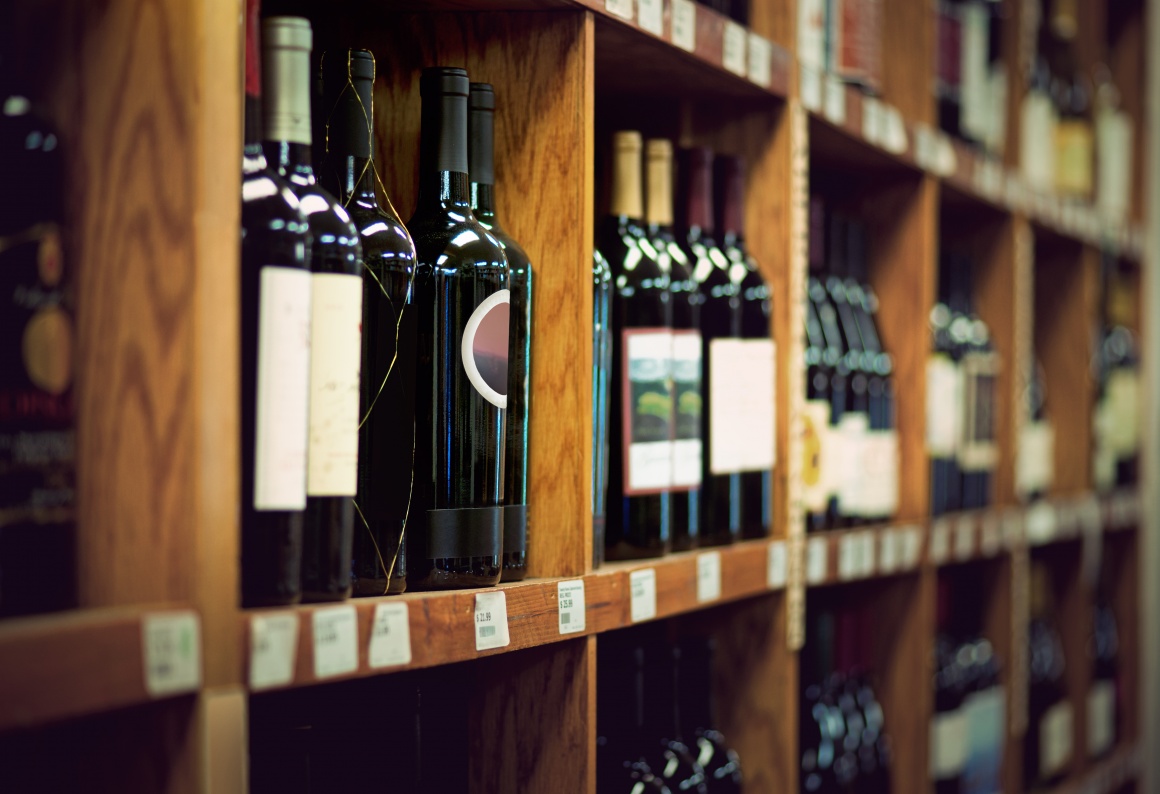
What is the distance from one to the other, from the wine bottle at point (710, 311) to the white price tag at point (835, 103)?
0.80ft

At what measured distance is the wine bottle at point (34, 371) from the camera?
854 millimetres

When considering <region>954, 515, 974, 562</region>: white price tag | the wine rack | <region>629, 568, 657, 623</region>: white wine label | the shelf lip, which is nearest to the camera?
the shelf lip

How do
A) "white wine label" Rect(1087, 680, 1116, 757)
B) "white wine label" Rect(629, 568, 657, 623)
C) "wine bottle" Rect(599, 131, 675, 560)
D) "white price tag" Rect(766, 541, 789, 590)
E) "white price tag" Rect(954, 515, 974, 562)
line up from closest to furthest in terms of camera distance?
"white wine label" Rect(629, 568, 657, 623) → "wine bottle" Rect(599, 131, 675, 560) → "white price tag" Rect(766, 541, 789, 590) → "white price tag" Rect(954, 515, 974, 562) → "white wine label" Rect(1087, 680, 1116, 757)

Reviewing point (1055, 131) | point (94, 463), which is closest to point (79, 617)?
point (94, 463)

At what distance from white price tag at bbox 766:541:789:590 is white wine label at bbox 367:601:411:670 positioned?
0.75 metres

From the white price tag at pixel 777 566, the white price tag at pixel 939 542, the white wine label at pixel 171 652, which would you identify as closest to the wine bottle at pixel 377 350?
the white wine label at pixel 171 652

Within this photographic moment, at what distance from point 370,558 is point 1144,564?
2.95 meters

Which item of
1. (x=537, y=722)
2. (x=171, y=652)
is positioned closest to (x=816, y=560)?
(x=537, y=722)

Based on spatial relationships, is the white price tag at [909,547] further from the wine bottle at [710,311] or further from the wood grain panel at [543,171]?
the wood grain panel at [543,171]

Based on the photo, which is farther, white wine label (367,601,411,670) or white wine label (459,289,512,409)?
white wine label (459,289,512,409)

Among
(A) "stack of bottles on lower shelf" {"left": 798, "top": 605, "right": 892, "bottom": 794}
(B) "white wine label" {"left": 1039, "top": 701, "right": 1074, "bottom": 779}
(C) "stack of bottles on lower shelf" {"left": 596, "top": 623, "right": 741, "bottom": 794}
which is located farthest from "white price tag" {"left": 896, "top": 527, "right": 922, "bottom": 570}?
(B) "white wine label" {"left": 1039, "top": 701, "right": 1074, "bottom": 779}

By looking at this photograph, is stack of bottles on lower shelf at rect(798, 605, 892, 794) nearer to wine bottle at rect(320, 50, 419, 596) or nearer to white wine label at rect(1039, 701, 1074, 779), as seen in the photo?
white wine label at rect(1039, 701, 1074, 779)

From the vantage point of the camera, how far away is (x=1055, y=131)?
313 cm

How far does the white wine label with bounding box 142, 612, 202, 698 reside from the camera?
0.84 m
